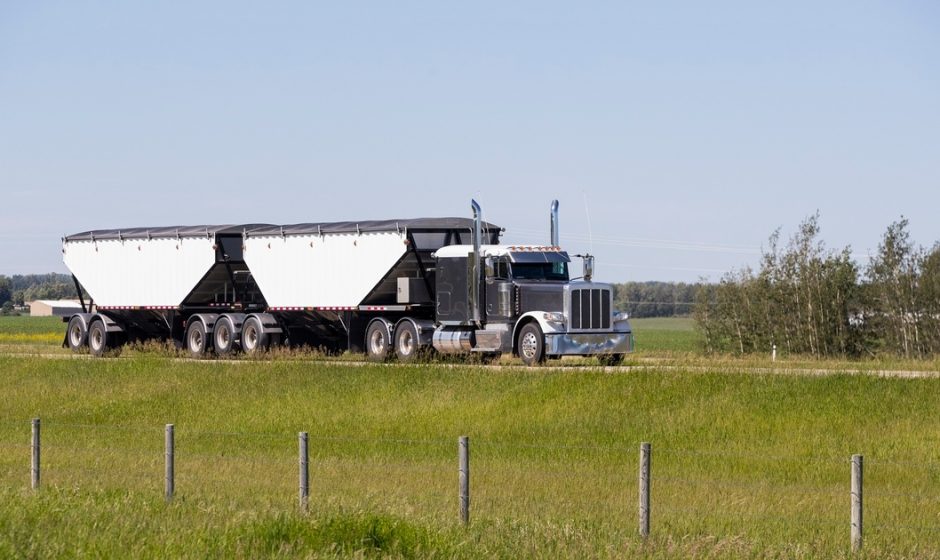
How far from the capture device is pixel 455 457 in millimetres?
26391

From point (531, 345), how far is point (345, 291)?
6558 millimetres

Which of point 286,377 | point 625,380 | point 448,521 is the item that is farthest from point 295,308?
point 448,521

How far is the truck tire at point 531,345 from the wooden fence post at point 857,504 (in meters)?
21.0

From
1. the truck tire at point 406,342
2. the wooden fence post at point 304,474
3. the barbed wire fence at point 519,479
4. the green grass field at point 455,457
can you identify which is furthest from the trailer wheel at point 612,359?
the wooden fence post at point 304,474

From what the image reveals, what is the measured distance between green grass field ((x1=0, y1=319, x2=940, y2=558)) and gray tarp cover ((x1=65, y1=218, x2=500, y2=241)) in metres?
4.17

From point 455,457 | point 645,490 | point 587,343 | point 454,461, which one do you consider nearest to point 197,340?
point 587,343

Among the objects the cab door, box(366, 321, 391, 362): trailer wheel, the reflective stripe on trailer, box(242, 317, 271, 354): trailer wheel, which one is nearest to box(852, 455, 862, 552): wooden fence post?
the cab door

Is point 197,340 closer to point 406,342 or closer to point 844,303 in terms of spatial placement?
point 406,342

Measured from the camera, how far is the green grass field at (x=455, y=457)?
1495 cm

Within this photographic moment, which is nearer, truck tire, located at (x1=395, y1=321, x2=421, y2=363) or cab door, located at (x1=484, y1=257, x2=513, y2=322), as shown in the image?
cab door, located at (x1=484, y1=257, x2=513, y2=322)

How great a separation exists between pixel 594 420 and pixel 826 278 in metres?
37.2

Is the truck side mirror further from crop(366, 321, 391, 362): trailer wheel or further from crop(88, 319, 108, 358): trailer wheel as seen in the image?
crop(88, 319, 108, 358): trailer wheel

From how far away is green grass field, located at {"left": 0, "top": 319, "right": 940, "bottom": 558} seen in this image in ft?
49.0

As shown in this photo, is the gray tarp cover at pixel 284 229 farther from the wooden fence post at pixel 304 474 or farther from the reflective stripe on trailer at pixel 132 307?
the wooden fence post at pixel 304 474
